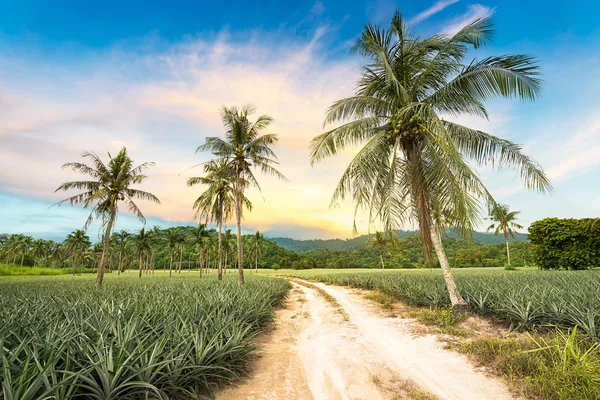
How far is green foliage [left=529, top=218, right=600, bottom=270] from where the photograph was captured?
2725cm

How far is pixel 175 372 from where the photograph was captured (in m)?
3.27

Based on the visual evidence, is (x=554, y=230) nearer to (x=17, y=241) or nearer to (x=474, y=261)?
(x=474, y=261)

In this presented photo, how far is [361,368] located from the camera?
15.3ft

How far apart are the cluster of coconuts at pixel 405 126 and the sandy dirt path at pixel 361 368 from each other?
5.89 m

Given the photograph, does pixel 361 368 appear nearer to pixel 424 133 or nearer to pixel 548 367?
pixel 548 367

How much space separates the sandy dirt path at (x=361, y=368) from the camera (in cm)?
379

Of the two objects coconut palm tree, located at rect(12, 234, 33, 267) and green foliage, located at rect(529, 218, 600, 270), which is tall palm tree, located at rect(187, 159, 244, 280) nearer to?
green foliage, located at rect(529, 218, 600, 270)

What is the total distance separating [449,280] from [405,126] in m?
5.10

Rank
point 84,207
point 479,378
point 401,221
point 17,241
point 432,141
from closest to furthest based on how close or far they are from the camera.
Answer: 1. point 479,378
2. point 432,141
3. point 401,221
4. point 84,207
5. point 17,241

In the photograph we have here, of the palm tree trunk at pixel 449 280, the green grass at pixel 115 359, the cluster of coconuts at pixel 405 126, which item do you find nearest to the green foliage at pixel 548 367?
the palm tree trunk at pixel 449 280

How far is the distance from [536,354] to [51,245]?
112 m

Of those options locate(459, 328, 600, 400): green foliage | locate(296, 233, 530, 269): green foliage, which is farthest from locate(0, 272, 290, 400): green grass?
locate(296, 233, 530, 269): green foliage

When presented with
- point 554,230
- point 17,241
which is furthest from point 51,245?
point 554,230

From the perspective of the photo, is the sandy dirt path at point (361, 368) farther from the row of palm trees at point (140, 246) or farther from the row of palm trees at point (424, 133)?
the row of palm trees at point (140, 246)
